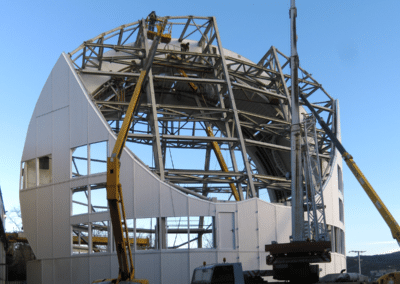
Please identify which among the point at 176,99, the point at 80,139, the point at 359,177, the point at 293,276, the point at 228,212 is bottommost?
the point at 293,276

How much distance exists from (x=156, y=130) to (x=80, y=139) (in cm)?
514

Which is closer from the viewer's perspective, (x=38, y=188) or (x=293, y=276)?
(x=293, y=276)

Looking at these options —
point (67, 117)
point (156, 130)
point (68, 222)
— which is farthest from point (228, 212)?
point (67, 117)

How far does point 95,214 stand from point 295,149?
13.5 m

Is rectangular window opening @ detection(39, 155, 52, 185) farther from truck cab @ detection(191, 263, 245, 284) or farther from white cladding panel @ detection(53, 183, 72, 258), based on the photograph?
truck cab @ detection(191, 263, 245, 284)

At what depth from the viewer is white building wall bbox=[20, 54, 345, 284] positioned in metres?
30.9

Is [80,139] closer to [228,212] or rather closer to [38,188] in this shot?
[38,188]

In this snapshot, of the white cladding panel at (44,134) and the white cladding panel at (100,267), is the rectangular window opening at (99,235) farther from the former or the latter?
the white cladding panel at (44,134)

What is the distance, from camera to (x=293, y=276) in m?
19.9

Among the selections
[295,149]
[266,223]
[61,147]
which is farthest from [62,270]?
[295,149]

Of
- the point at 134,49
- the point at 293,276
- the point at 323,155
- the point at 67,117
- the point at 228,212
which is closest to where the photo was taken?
the point at 293,276

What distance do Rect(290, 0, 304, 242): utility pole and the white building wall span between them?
6.60 metres

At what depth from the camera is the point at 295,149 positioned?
26.4m

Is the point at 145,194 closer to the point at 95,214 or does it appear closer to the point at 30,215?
the point at 95,214
